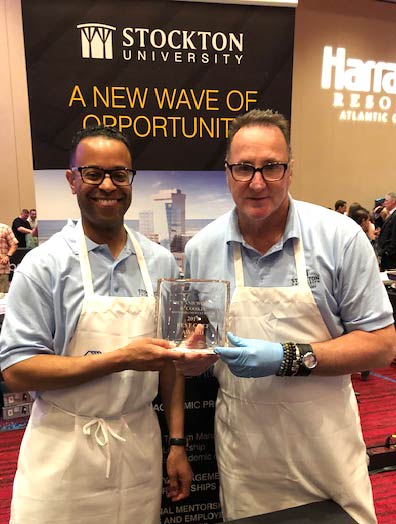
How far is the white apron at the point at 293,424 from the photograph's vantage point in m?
1.38

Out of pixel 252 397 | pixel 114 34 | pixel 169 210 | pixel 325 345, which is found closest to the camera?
pixel 325 345

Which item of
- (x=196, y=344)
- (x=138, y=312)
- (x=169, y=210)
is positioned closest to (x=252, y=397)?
(x=196, y=344)

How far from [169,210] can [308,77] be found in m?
8.12

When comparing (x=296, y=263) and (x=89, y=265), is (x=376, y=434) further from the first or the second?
(x=89, y=265)

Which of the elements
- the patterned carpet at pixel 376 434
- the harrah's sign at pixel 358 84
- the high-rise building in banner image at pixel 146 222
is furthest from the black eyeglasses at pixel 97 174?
the harrah's sign at pixel 358 84

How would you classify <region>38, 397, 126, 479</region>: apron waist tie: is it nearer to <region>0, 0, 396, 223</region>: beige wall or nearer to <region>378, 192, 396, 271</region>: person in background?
<region>378, 192, 396, 271</region>: person in background

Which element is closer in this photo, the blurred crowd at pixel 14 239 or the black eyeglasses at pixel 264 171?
the black eyeglasses at pixel 264 171

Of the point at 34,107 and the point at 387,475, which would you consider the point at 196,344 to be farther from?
the point at 387,475

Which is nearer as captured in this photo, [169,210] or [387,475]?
[387,475]

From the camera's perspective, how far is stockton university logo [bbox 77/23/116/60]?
2525mm

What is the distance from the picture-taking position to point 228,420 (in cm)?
150

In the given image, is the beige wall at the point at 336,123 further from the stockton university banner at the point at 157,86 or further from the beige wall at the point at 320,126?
the stockton university banner at the point at 157,86

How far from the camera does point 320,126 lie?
33.0ft

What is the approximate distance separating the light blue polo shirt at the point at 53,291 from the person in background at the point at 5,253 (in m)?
4.84
